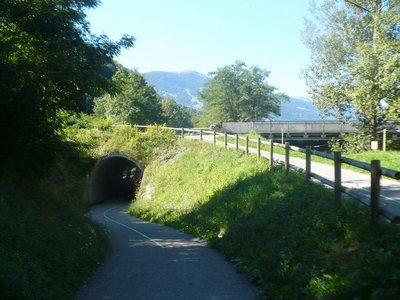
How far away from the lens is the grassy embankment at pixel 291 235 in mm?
5508

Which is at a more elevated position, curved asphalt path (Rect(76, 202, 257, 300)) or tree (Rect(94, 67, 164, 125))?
tree (Rect(94, 67, 164, 125))

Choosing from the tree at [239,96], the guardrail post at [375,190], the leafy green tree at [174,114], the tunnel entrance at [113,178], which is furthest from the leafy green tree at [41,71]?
A: the leafy green tree at [174,114]

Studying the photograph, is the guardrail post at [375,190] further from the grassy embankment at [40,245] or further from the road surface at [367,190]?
the grassy embankment at [40,245]

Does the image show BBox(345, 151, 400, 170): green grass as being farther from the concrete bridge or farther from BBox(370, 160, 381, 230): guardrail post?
the concrete bridge

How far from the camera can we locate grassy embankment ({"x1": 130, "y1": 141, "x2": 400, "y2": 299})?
5508 millimetres

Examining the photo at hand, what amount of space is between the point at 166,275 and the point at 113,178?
105ft

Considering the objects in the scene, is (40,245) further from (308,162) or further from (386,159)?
(386,159)

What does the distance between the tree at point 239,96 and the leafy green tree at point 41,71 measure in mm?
75561

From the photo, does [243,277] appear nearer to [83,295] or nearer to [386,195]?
[83,295]

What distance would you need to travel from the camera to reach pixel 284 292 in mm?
6594

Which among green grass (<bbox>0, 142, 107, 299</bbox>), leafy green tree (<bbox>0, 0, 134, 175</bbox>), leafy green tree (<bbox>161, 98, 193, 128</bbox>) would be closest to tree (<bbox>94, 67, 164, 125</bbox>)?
leafy green tree (<bbox>0, 0, 134, 175</bbox>)

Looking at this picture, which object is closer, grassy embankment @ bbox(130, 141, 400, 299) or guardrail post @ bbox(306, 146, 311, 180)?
grassy embankment @ bbox(130, 141, 400, 299)

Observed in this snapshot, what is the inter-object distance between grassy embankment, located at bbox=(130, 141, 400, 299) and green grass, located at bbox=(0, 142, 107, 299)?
125 inches

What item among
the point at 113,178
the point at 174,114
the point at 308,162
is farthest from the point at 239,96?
the point at 308,162
